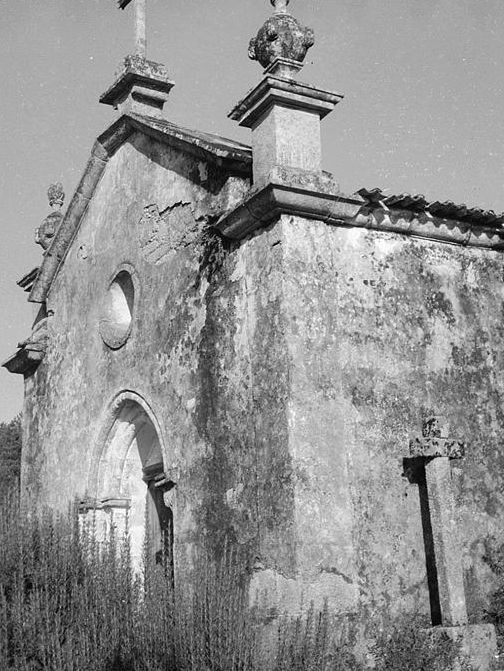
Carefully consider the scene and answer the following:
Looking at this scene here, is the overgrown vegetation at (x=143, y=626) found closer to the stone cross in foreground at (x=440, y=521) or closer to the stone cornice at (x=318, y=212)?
the stone cross in foreground at (x=440, y=521)

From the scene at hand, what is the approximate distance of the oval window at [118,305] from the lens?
420 inches

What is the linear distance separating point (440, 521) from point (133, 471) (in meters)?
4.61

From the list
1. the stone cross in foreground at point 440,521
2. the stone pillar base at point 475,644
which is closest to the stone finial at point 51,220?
the stone cross in foreground at point 440,521

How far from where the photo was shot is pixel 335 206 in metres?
7.66

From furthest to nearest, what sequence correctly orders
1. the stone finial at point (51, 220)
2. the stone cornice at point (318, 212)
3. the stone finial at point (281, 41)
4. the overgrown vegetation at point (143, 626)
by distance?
the stone finial at point (51, 220) → the stone finial at point (281, 41) → the stone cornice at point (318, 212) → the overgrown vegetation at point (143, 626)

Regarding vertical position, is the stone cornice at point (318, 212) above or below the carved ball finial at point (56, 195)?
below

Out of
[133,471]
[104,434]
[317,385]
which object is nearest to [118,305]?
[104,434]

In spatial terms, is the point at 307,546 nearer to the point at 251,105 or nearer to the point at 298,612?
the point at 298,612

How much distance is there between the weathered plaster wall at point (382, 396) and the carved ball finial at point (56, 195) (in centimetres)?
669

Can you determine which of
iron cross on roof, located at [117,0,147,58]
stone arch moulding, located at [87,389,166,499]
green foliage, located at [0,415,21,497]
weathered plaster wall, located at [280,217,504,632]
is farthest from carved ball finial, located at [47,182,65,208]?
green foliage, located at [0,415,21,497]

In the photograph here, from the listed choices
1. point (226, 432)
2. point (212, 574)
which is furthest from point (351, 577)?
point (226, 432)

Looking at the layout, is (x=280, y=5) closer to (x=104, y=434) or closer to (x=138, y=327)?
(x=138, y=327)

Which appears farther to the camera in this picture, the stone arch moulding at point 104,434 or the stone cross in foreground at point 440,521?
the stone arch moulding at point 104,434

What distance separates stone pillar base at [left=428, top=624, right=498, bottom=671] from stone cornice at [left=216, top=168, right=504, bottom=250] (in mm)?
3645
